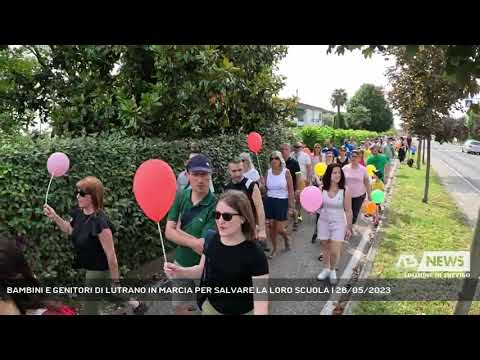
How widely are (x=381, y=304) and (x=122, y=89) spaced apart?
5.47 m

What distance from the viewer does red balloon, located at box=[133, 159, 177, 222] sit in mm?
3074

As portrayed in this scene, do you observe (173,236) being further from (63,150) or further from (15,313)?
(63,150)

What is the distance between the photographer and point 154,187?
3098 millimetres

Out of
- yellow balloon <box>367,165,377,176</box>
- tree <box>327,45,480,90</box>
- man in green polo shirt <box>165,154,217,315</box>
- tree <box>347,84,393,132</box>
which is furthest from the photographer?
tree <box>347,84,393,132</box>

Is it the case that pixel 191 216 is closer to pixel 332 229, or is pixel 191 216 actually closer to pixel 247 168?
pixel 332 229

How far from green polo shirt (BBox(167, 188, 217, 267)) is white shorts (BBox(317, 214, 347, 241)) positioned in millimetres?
2162

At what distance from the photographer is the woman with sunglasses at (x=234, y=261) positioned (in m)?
2.29

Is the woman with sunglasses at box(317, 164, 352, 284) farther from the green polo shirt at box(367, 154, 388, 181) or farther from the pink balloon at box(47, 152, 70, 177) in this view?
the green polo shirt at box(367, 154, 388, 181)

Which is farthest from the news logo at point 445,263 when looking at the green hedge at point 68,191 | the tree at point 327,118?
the tree at point 327,118

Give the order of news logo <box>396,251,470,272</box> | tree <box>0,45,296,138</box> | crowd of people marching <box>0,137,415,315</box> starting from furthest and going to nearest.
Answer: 1. tree <box>0,45,296,138</box>
2. news logo <box>396,251,470,272</box>
3. crowd of people marching <box>0,137,415,315</box>

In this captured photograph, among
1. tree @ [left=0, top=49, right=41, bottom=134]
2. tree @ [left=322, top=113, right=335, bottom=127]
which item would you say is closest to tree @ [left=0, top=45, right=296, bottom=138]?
tree @ [left=0, top=49, right=41, bottom=134]

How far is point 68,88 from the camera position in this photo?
287 inches
